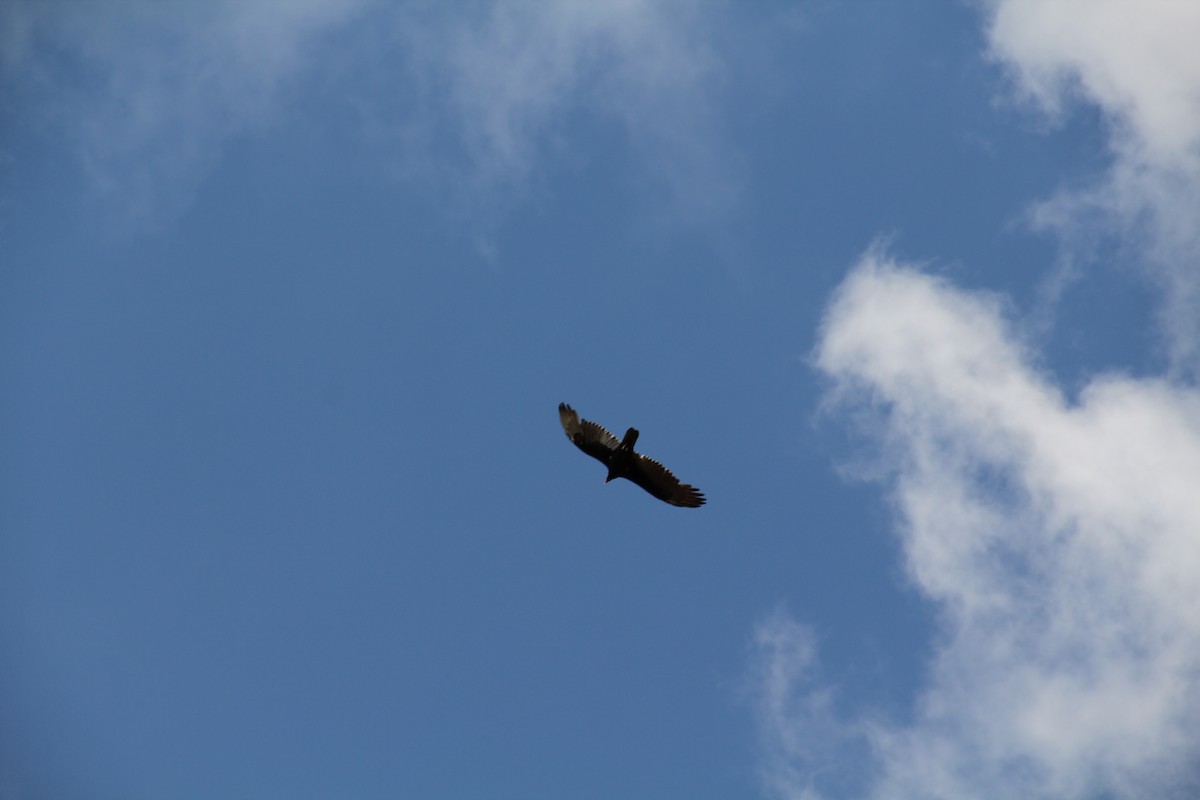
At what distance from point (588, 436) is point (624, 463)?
142 cm

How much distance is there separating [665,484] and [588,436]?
2.77 m

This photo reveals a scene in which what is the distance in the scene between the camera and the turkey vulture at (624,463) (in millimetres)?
32281

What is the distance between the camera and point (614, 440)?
32.5 meters

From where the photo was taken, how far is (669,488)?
1283 inches

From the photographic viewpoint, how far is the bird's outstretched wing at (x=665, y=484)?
32.3m

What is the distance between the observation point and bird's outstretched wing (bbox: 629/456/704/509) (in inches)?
1271

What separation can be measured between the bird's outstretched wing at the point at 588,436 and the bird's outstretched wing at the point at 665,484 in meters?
0.98

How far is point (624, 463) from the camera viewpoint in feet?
106

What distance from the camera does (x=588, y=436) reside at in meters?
32.8

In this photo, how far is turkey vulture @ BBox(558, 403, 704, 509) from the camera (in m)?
32.3

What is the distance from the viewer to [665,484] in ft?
107

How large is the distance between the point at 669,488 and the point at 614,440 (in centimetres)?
224

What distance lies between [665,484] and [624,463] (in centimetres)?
143

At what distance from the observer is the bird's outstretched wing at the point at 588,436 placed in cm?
3253
